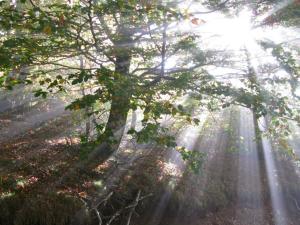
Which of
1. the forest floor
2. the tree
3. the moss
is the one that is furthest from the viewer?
the forest floor

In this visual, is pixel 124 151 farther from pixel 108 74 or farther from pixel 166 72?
pixel 108 74

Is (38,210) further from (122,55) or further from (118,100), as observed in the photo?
(122,55)

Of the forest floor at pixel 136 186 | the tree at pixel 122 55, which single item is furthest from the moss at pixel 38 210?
the tree at pixel 122 55

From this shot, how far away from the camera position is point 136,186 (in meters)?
10.9

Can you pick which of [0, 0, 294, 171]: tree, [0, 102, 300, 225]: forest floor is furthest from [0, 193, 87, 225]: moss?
[0, 0, 294, 171]: tree

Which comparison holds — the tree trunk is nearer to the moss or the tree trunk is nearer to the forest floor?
the forest floor

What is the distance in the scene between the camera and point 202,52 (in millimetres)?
9859

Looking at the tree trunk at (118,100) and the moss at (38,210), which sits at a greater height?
the tree trunk at (118,100)

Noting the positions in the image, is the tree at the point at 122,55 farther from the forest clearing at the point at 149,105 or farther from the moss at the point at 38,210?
the moss at the point at 38,210

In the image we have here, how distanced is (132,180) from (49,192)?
10.1 ft

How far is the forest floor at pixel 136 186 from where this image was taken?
895 cm

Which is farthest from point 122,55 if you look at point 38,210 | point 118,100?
point 38,210

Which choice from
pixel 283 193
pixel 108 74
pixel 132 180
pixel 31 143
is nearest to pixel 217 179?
pixel 283 193

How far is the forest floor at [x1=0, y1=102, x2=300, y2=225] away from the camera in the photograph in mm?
8945
